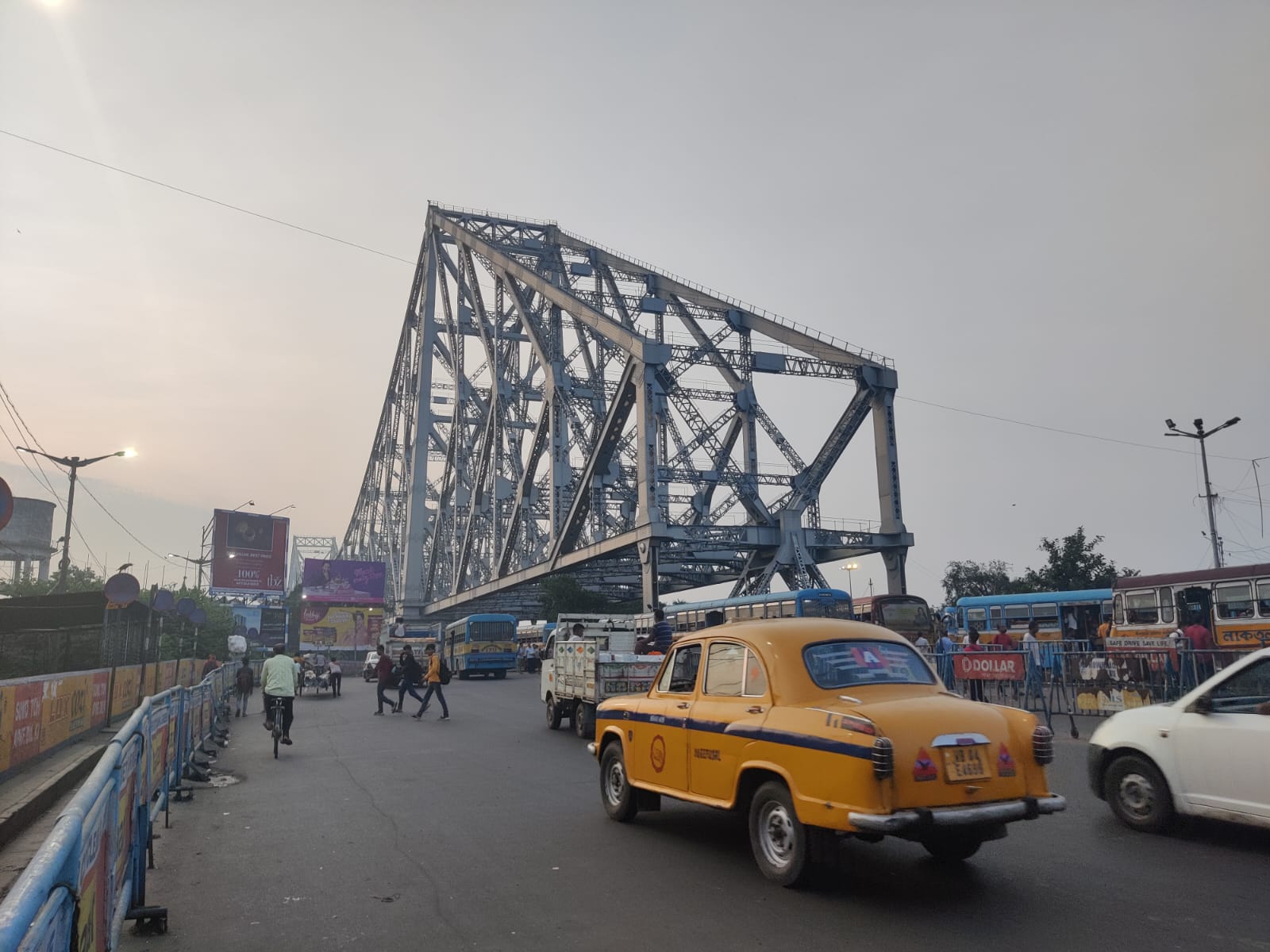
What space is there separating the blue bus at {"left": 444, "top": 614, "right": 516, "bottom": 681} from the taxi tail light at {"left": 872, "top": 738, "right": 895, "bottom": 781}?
114 ft

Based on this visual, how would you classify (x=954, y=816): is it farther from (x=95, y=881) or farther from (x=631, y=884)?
(x=95, y=881)

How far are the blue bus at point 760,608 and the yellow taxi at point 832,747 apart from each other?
1899cm

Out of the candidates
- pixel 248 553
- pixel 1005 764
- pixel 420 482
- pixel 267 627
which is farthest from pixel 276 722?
pixel 267 627

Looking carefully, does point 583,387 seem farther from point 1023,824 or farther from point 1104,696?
point 1023,824

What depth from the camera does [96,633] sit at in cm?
1847

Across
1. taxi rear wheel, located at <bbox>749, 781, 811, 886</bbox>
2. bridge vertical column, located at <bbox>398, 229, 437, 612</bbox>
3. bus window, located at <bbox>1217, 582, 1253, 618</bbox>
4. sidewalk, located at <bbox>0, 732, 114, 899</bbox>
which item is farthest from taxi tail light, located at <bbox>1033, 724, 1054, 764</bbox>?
bridge vertical column, located at <bbox>398, 229, 437, 612</bbox>

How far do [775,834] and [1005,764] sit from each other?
1486 millimetres

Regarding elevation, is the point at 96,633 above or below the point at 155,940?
above

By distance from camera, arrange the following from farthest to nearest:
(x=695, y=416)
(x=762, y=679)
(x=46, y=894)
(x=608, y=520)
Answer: (x=608, y=520), (x=695, y=416), (x=762, y=679), (x=46, y=894)

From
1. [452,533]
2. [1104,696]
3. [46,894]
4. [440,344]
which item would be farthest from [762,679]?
[440,344]

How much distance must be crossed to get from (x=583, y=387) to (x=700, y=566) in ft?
38.1

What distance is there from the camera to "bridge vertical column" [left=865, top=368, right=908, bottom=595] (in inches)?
1463

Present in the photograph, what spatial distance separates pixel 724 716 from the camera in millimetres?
6254

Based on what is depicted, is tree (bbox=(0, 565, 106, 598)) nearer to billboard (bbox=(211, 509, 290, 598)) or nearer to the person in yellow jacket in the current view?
billboard (bbox=(211, 509, 290, 598))
